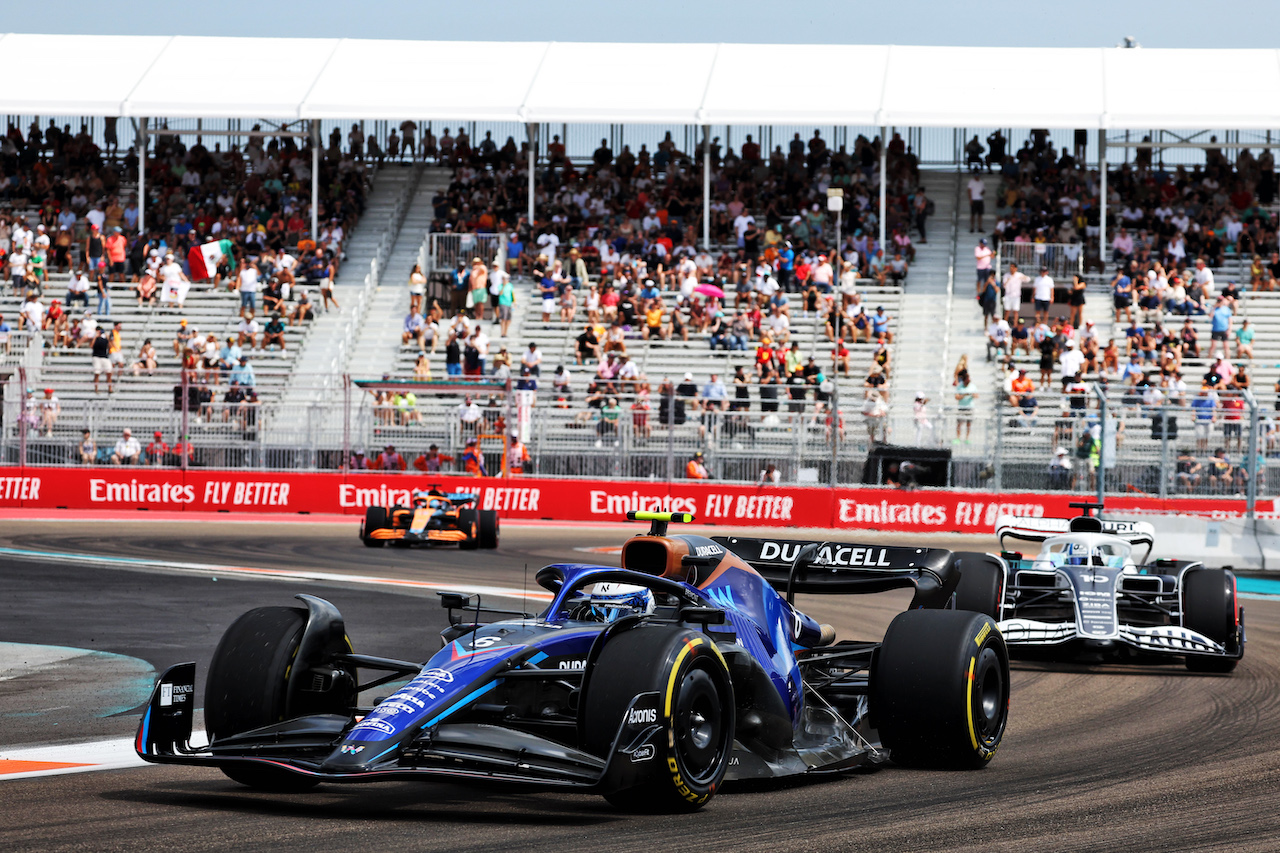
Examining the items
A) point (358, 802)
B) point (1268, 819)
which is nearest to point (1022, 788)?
Answer: point (1268, 819)

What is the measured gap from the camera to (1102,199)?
34.3 metres

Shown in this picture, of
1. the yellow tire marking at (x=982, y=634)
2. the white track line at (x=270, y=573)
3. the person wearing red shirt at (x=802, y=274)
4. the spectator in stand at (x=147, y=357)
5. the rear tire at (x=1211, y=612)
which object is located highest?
the person wearing red shirt at (x=802, y=274)

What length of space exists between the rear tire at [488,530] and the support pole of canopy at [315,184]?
15.5 m

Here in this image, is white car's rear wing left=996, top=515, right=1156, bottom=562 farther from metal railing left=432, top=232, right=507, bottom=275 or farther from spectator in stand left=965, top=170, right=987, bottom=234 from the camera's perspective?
spectator in stand left=965, top=170, right=987, bottom=234

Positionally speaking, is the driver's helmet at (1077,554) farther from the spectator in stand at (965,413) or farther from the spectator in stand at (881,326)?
the spectator in stand at (881,326)

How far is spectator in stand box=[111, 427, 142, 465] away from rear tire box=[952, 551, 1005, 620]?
17.5 metres

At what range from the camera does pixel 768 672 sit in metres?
8.04

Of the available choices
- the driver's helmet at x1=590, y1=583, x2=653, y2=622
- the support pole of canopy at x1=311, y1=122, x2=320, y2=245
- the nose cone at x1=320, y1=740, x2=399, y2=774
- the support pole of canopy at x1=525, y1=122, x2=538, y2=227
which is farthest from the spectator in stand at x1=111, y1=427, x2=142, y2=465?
the nose cone at x1=320, y1=740, x2=399, y2=774

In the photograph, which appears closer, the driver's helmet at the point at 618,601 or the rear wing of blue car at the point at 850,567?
the driver's helmet at the point at 618,601

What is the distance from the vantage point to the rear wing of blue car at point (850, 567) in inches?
358

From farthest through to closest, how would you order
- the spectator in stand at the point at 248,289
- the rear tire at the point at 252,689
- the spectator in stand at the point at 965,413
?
1. the spectator in stand at the point at 248,289
2. the spectator in stand at the point at 965,413
3. the rear tire at the point at 252,689

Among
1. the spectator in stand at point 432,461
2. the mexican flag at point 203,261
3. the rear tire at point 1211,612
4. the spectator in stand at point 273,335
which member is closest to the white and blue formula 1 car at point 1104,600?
the rear tire at point 1211,612

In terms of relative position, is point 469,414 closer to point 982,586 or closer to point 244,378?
point 244,378

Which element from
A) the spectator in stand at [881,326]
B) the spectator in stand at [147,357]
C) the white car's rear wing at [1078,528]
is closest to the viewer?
the white car's rear wing at [1078,528]
